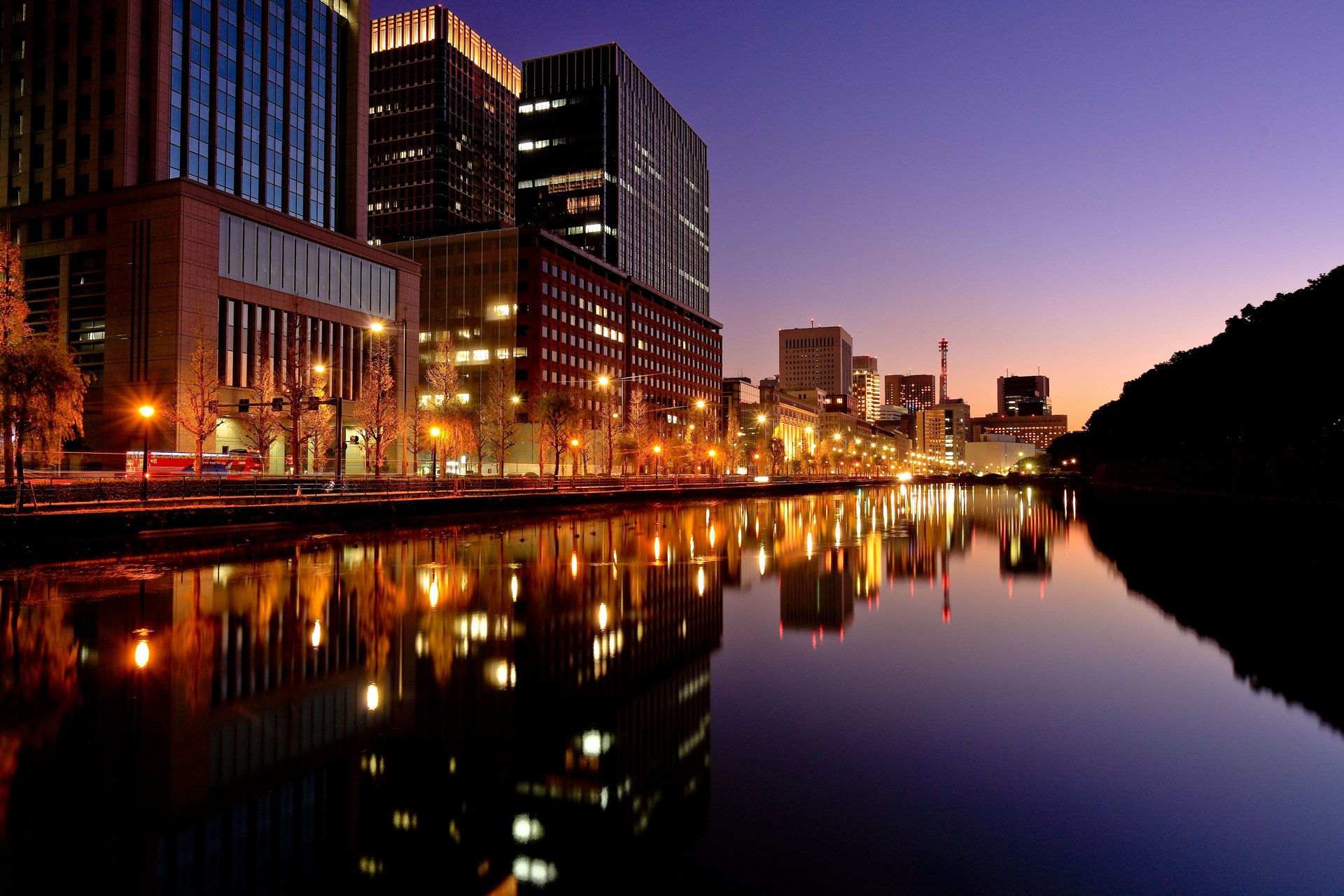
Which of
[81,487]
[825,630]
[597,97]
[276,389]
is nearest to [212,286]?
[276,389]

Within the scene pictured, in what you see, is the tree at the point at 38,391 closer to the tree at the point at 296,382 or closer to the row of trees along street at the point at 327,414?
the row of trees along street at the point at 327,414

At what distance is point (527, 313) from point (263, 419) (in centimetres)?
6569

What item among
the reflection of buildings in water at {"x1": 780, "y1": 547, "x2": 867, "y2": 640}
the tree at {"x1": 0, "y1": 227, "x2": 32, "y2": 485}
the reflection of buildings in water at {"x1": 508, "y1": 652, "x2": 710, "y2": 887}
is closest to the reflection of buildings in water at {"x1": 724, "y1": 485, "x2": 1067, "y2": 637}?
the reflection of buildings in water at {"x1": 780, "y1": 547, "x2": 867, "y2": 640}

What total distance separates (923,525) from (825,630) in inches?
1205

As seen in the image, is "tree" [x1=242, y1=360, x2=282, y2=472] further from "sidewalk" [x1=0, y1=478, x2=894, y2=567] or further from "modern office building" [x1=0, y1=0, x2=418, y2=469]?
"sidewalk" [x1=0, y1=478, x2=894, y2=567]

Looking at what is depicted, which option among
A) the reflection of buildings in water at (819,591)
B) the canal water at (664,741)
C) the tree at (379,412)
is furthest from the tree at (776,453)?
the canal water at (664,741)

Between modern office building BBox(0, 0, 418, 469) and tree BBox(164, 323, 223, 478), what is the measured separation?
3.46 ft

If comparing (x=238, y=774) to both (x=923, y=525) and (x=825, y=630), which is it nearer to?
(x=825, y=630)

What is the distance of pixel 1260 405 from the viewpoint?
63781 millimetres

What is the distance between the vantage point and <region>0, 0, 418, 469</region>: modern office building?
64500 mm

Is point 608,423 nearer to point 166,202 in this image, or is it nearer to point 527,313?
point 527,313

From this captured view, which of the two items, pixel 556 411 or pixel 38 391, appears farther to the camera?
pixel 556 411

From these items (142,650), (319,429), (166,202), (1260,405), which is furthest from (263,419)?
(1260,405)

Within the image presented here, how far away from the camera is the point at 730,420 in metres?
171
